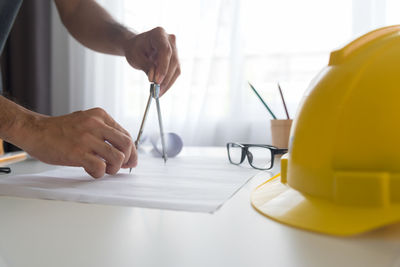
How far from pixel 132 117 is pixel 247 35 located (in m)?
0.87

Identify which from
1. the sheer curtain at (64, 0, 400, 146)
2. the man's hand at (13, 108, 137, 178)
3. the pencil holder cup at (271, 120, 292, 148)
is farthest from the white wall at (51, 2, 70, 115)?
the man's hand at (13, 108, 137, 178)

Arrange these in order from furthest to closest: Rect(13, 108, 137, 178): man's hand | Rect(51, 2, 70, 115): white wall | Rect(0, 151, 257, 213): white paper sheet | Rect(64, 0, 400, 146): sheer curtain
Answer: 1. Rect(51, 2, 70, 115): white wall
2. Rect(64, 0, 400, 146): sheer curtain
3. Rect(13, 108, 137, 178): man's hand
4. Rect(0, 151, 257, 213): white paper sheet

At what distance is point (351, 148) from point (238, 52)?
1565 millimetres

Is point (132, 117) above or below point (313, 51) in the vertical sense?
below

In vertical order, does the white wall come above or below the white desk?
above

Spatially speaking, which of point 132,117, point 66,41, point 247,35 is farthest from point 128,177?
point 66,41

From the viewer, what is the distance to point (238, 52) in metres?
1.81

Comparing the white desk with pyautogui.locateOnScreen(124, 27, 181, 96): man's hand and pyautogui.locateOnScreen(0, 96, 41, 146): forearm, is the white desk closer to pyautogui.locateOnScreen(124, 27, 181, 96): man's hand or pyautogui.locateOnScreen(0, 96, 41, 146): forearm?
pyautogui.locateOnScreen(0, 96, 41, 146): forearm

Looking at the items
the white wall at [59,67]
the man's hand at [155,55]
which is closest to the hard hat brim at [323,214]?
the man's hand at [155,55]

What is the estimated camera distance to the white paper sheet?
1.35 feet

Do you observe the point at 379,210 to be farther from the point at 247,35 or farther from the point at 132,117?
the point at 132,117

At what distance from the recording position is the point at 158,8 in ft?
6.56

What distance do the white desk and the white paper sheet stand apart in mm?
35

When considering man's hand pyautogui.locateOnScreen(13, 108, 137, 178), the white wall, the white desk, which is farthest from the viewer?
the white wall
